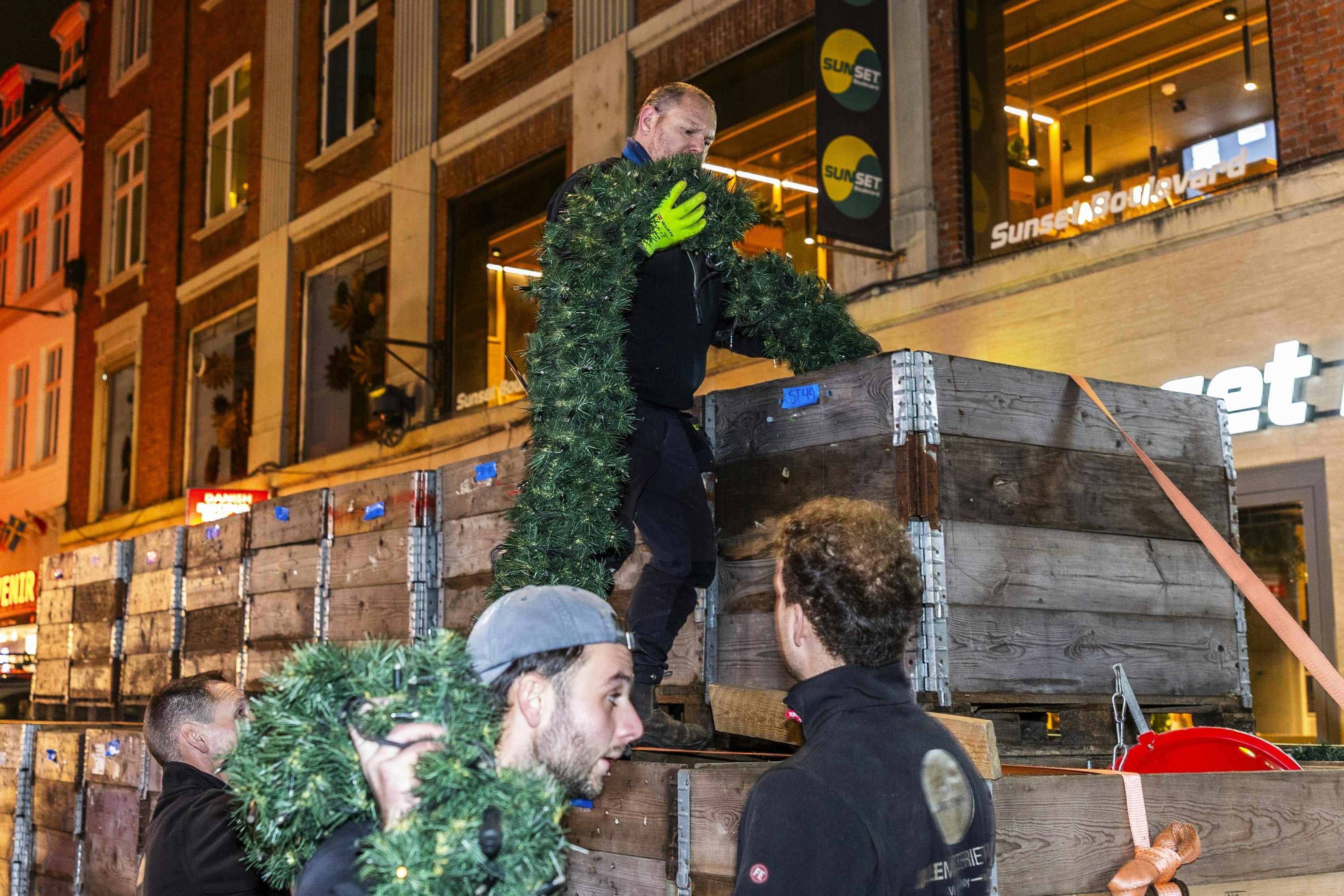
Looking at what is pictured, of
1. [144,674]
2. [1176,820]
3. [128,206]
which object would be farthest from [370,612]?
[128,206]

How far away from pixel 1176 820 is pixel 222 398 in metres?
19.9

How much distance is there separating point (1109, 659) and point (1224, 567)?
0.57 m

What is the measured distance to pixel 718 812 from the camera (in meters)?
3.42

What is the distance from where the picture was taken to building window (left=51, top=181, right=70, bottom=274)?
27.1 m

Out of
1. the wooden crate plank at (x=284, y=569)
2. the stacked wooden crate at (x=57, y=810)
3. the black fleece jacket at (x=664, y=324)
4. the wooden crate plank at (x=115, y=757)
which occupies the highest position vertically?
the black fleece jacket at (x=664, y=324)

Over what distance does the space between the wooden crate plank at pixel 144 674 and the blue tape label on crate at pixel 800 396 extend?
219 inches

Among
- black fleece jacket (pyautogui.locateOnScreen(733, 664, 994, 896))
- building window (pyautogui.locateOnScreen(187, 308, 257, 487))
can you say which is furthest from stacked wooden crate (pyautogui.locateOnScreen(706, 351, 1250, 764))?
building window (pyautogui.locateOnScreen(187, 308, 257, 487))

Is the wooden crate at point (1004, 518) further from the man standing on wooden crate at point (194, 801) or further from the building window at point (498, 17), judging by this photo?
the building window at point (498, 17)

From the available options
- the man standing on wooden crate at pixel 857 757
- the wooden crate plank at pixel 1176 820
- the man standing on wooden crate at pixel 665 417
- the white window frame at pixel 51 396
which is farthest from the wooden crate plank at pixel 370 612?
the white window frame at pixel 51 396

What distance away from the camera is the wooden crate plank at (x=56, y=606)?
10.0 m

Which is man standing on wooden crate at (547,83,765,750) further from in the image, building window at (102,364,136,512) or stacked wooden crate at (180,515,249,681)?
building window at (102,364,136,512)

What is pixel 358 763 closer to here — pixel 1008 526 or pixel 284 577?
pixel 1008 526

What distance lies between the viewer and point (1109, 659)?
4820mm

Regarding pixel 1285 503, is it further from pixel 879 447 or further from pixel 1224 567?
pixel 879 447
